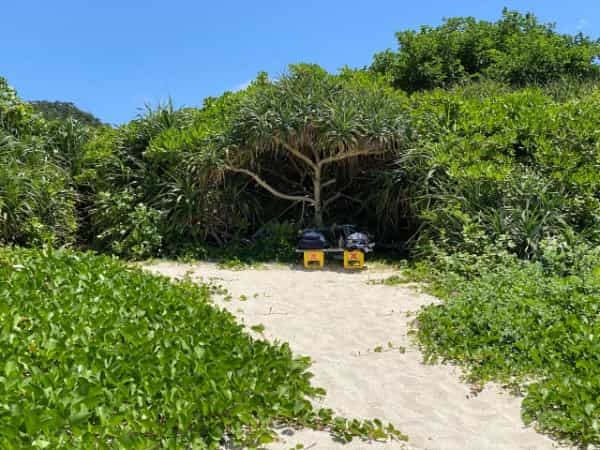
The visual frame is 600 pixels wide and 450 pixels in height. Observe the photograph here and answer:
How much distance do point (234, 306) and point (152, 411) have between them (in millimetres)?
→ 2830

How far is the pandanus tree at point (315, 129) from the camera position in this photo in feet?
25.9

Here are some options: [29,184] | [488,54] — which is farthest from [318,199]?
[488,54]

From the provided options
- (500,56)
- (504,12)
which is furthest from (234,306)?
(504,12)

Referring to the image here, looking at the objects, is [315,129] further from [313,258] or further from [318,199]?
[313,258]

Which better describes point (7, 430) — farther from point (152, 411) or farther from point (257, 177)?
point (257, 177)

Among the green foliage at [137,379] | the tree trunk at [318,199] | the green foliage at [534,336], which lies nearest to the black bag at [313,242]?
the tree trunk at [318,199]

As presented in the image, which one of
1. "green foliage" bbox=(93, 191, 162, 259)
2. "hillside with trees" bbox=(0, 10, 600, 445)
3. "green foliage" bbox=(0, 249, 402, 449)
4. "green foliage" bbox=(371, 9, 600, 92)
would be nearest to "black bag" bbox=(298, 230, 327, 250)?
"hillside with trees" bbox=(0, 10, 600, 445)

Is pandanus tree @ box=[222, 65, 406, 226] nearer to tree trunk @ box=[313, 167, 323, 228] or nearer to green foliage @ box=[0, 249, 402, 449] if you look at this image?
tree trunk @ box=[313, 167, 323, 228]

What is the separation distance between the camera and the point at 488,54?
14625 millimetres

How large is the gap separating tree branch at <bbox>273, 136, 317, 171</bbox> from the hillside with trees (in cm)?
2

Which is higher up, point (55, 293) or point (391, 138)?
point (391, 138)

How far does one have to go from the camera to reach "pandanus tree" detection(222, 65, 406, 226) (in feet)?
25.9

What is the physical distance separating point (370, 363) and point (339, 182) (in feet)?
17.9

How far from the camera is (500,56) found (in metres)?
14.3
